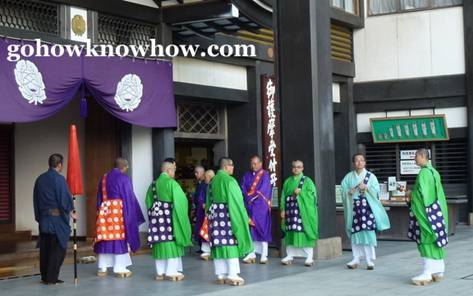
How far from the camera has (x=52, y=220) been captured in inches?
400

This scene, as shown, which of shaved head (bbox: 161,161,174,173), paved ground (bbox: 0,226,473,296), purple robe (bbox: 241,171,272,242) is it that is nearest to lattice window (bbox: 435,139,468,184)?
paved ground (bbox: 0,226,473,296)

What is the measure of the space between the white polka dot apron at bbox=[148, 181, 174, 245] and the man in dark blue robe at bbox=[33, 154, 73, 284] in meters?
1.16

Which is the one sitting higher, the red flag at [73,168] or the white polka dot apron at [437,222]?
the red flag at [73,168]

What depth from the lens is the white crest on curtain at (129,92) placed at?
1252 centimetres

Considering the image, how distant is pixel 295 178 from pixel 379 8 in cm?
1027

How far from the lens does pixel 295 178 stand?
11766 mm

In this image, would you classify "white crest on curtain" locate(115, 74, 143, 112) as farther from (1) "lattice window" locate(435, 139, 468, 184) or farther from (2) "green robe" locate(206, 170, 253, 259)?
(1) "lattice window" locate(435, 139, 468, 184)

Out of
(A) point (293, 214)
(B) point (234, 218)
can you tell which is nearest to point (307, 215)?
(A) point (293, 214)

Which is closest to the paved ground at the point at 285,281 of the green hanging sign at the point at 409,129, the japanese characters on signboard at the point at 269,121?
the japanese characters on signboard at the point at 269,121

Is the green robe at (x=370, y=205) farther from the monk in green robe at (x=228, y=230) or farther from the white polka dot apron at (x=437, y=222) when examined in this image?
the monk in green robe at (x=228, y=230)

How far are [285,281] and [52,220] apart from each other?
332 centimetres

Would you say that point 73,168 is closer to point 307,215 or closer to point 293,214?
point 293,214

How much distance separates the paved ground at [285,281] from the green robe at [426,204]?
1.48 feet

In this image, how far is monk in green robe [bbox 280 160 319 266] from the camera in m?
11.6
